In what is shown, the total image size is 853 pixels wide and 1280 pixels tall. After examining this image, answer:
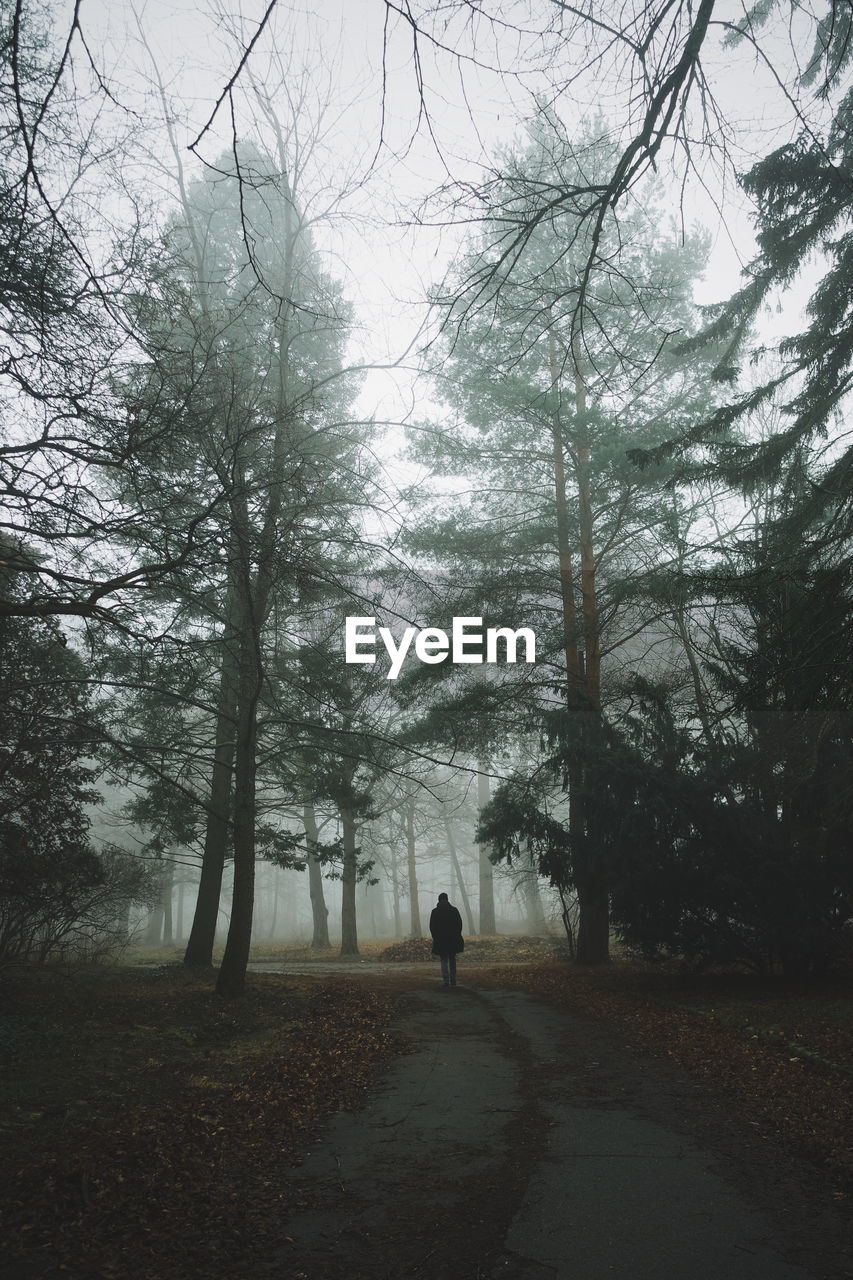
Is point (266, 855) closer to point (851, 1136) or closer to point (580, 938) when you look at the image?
point (580, 938)

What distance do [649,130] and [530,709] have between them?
13.0m

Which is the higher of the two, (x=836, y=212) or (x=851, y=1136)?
(x=836, y=212)

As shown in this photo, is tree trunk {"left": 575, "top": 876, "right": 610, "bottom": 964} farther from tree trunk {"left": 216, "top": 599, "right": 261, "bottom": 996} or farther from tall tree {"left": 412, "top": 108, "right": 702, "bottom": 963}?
tree trunk {"left": 216, "top": 599, "right": 261, "bottom": 996}

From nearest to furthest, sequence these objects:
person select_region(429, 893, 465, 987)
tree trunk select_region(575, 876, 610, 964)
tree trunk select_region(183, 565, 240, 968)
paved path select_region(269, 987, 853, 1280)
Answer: paved path select_region(269, 987, 853, 1280), person select_region(429, 893, 465, 987), tree trunk select_region(183, 565, 240, 968), tree trunk select_region(575, 876, 610, 964)

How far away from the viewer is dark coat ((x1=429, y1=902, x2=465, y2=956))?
14148mm

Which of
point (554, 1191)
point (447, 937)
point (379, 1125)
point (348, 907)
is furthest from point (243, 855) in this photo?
point (348, 907)

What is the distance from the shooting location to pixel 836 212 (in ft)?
28.6

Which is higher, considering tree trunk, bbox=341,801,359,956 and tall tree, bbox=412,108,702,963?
tall tree, bbox=412,108,702,963

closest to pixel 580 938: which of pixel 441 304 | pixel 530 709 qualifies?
pixel 530 709

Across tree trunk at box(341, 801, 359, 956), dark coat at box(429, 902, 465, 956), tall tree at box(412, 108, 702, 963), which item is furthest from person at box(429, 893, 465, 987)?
tree trunk at box(341, 801, 359, 956)

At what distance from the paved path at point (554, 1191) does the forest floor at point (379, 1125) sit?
0.02m

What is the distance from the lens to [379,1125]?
5477mm

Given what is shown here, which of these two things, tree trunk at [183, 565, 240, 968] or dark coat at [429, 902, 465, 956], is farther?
tree trunk at [183, 565, 240, 968]

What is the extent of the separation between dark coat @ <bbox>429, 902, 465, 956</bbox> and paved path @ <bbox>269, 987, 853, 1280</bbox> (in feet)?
24.5
